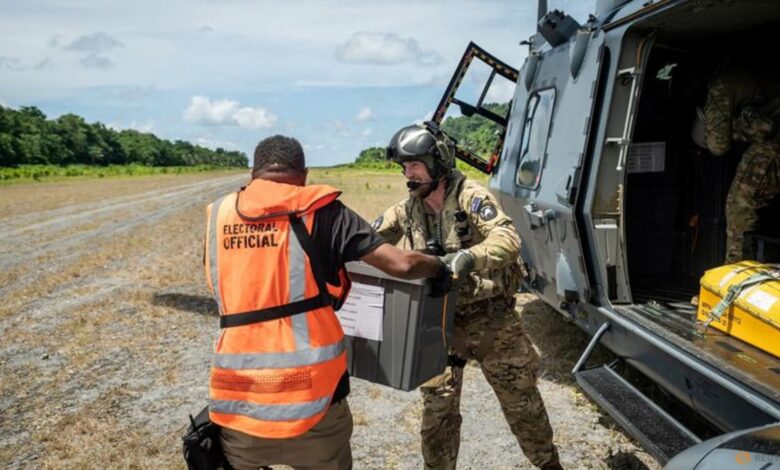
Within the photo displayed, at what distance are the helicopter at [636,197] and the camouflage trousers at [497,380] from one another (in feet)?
1.41

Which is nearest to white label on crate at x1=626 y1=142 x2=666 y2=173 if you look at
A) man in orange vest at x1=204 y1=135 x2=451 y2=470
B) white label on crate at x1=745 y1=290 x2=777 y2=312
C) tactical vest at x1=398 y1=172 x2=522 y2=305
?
white label on crate at x1=745 y1=290 x2=777 y2=312

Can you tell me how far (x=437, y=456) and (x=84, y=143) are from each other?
9216 centimetres

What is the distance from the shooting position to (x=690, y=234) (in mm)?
5891

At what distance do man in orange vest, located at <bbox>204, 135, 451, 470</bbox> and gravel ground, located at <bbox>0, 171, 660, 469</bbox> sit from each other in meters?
1.76

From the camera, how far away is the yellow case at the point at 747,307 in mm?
3146

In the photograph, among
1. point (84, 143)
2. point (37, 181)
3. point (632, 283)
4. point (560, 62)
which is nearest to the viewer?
point (560, 62)

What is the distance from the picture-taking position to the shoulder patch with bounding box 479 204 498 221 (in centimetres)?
315

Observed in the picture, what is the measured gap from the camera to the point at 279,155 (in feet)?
8.17

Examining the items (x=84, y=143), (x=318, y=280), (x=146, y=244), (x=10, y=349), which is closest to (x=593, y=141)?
(x=318, y=280)

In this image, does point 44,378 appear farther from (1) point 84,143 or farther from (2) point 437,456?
(1) point 84,143

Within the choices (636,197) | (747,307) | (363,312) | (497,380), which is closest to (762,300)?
(747,307)

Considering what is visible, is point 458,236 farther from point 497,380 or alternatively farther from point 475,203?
point 497,380

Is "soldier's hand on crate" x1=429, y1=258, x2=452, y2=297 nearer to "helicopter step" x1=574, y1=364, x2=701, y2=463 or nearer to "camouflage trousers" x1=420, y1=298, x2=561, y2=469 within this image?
"camouflage trousers" x1=420, y1=298, x2=561, y2=469

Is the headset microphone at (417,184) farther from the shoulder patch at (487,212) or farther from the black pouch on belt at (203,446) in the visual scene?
the black pouch on belt at (203,446)
